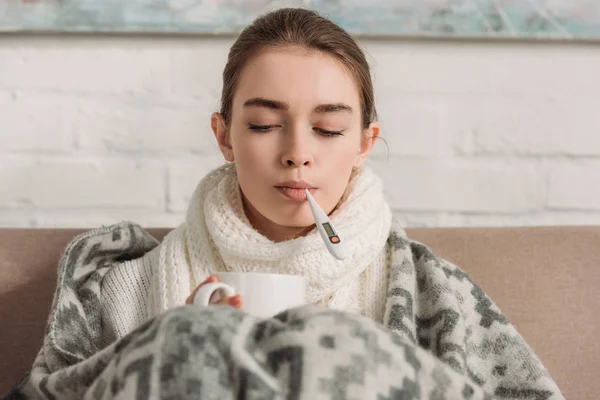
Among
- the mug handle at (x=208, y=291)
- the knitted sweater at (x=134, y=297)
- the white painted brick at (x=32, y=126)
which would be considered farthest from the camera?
the white painted brick at (x=32, y=126)

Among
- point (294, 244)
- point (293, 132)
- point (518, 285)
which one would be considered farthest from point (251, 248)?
point (518, 285)

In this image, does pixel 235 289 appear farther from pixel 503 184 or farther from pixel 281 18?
pixel 503 184

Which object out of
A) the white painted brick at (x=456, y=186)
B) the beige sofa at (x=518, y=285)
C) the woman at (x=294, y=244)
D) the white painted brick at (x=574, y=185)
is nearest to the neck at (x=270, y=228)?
the woman at (x=294, y=244)

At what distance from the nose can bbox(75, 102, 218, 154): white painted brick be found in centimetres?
42

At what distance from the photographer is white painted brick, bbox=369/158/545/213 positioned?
138 cm

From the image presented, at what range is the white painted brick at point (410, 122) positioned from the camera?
137cm

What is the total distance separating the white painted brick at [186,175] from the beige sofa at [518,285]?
241mm

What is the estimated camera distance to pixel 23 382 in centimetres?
92

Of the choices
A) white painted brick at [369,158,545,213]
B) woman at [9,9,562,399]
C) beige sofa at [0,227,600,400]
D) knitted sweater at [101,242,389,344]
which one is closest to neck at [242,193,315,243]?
woman at [9,9,562,399]

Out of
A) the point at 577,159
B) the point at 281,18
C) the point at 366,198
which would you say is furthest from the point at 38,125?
the point at 577,159

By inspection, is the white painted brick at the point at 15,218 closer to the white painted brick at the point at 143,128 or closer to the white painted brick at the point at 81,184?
the white painted brick at the point at 81,184

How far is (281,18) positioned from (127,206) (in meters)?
0.46

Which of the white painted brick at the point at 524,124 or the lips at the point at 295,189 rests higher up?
the white painted brick at the point at 524,124

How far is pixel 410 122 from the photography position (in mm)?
1373
